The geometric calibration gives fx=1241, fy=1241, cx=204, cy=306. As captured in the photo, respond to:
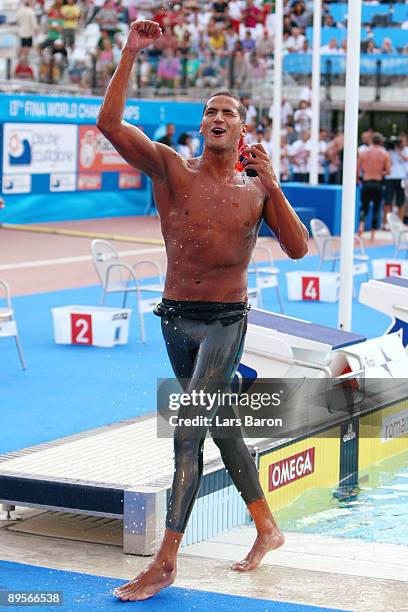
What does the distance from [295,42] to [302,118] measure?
3.72 m

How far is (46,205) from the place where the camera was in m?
25.6

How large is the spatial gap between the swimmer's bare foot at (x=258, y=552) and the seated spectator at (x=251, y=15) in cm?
2523

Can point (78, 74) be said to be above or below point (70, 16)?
below

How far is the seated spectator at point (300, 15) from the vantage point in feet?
98.5

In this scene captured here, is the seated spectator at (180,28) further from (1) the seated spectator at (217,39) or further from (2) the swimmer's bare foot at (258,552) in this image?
(2) the swimmer's bare foot at (258,552)

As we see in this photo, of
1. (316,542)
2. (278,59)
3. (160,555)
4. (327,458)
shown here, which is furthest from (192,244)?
(278,59)

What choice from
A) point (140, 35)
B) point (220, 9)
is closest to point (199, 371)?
point (140, 35)

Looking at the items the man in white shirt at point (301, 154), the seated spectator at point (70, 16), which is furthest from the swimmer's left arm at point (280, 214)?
the seated spectator at point (70, 16)

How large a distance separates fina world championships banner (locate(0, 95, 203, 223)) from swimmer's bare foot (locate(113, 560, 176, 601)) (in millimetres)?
18748

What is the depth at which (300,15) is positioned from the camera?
3025cm

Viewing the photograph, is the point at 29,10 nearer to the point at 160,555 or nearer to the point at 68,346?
the point at 68,346

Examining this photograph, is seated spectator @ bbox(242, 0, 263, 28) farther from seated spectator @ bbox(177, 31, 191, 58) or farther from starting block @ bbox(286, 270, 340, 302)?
starting block @ bbox(286, 270, 340, 302)

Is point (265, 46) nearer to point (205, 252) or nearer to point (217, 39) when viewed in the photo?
point (217, 39)

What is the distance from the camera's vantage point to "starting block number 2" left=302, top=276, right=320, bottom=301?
15391 mm
